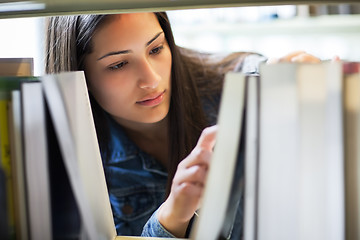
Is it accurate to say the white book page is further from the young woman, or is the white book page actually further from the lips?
the lips

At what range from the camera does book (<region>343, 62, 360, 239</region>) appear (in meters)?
0.37

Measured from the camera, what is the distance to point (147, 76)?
2.17 feet

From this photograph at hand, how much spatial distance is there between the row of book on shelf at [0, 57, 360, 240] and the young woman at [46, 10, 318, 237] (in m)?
0.10

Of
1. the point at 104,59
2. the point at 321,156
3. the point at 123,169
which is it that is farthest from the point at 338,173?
the point at 123,169

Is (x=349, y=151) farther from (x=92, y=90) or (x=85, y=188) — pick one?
(x=92, y=90)

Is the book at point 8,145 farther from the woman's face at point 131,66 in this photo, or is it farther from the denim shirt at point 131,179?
the denim shirt at point 131,179

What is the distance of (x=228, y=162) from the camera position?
0.38 m

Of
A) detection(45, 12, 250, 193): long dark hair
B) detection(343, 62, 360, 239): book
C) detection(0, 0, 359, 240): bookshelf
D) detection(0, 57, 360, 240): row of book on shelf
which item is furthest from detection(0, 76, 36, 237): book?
detection(343, 62, 360, 239): book

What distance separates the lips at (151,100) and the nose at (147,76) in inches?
0.8

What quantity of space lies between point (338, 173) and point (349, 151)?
3 centimetres

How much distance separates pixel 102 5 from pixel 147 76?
0.72 feet

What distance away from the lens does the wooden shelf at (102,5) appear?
433 mm

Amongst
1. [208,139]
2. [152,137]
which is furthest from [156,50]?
[208,139]

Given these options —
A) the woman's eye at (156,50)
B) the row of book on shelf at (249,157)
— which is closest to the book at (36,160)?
the row of book on shelf at (249,157)
